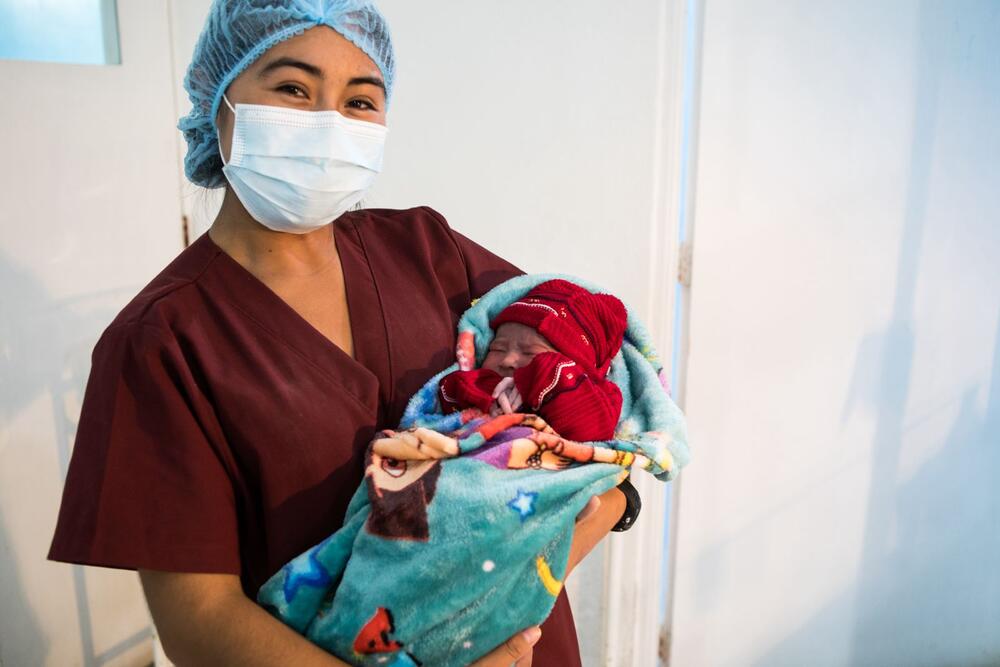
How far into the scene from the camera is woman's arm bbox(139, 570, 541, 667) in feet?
2.60

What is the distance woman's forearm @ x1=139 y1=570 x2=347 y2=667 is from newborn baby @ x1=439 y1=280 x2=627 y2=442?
35 centimetres

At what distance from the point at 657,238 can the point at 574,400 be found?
1.03m

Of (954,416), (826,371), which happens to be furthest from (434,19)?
(954,416)

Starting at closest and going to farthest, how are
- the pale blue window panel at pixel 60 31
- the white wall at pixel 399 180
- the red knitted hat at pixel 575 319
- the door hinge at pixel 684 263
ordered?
the red knitted hat at pixel 575 319
the pale blue window panel at pixel 60 31
the white wall at pixel 399 180
the door hinge at pixel 684 263

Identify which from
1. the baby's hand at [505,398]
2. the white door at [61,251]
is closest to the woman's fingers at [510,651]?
the baby's hand at [505,398]

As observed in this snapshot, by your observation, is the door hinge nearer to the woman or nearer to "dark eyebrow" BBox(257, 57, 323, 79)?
the woman

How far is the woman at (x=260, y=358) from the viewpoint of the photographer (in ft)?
2.64

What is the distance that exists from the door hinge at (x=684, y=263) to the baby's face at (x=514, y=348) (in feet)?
3.05

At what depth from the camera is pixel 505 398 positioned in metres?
0.99

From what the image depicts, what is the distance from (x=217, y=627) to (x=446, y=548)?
0.87 ft

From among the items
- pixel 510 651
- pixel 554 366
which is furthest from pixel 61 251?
pixel 510 651

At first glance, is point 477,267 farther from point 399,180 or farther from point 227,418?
point 399,180

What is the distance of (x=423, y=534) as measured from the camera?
807mm

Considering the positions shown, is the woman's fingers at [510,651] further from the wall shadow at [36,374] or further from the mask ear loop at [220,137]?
the wall shadow at [36,374]
